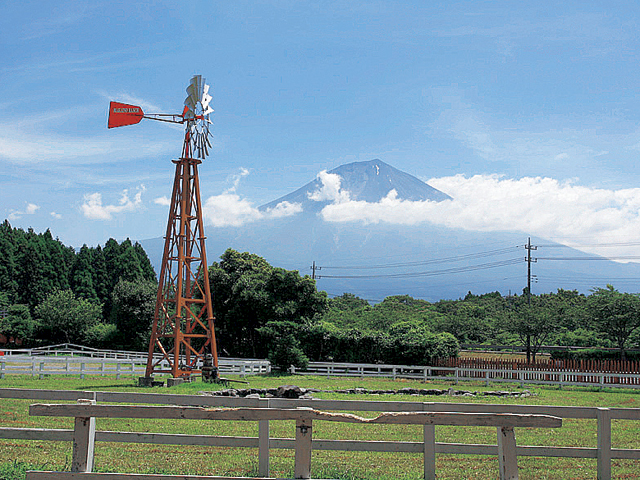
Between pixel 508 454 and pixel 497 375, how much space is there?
30.4 meters

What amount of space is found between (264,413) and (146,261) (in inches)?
3466

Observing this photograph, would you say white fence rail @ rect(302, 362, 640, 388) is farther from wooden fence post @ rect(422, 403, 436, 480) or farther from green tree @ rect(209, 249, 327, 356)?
wooden fence post @ rect(422, 403, 436, 480)

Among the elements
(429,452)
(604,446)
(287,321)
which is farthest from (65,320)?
(604,446)

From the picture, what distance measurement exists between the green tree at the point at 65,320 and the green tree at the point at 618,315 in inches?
1793

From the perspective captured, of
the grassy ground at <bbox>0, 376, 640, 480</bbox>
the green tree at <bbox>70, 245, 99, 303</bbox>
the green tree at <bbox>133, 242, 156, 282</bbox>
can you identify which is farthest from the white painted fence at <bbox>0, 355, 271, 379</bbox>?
the green tree at <bbox>133, 242, 156, 282</bbox>

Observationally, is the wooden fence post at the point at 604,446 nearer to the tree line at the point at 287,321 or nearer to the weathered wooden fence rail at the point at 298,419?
the weathered wooden fence rail at the point at 298,419

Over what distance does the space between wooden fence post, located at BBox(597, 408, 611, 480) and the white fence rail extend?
26.2 meters

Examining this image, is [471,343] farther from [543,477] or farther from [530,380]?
[543,477]

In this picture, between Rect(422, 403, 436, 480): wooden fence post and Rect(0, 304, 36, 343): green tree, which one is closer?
Rect(422, 403, 436, 480): wooden fence post

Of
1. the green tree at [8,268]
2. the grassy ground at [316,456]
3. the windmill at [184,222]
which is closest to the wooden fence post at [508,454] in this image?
the grassy ground at [316,456]

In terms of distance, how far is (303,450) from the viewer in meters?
6.03

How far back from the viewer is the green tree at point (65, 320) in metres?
56.7

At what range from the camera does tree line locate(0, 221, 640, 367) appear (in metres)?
42.2

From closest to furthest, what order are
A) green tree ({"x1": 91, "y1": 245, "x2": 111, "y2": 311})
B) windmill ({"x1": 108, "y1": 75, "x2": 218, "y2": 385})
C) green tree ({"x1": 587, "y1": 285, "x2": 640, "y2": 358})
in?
windmill ({"x1": 108, "y1": 75, "x2": 218, "y2": 385})
green tree ({"x1": 587, "y1": 285, "x2": 640, "y2": 358})
green tree ({"x1": 91, "y1": 245, "x2": 111, "y2": 311})
